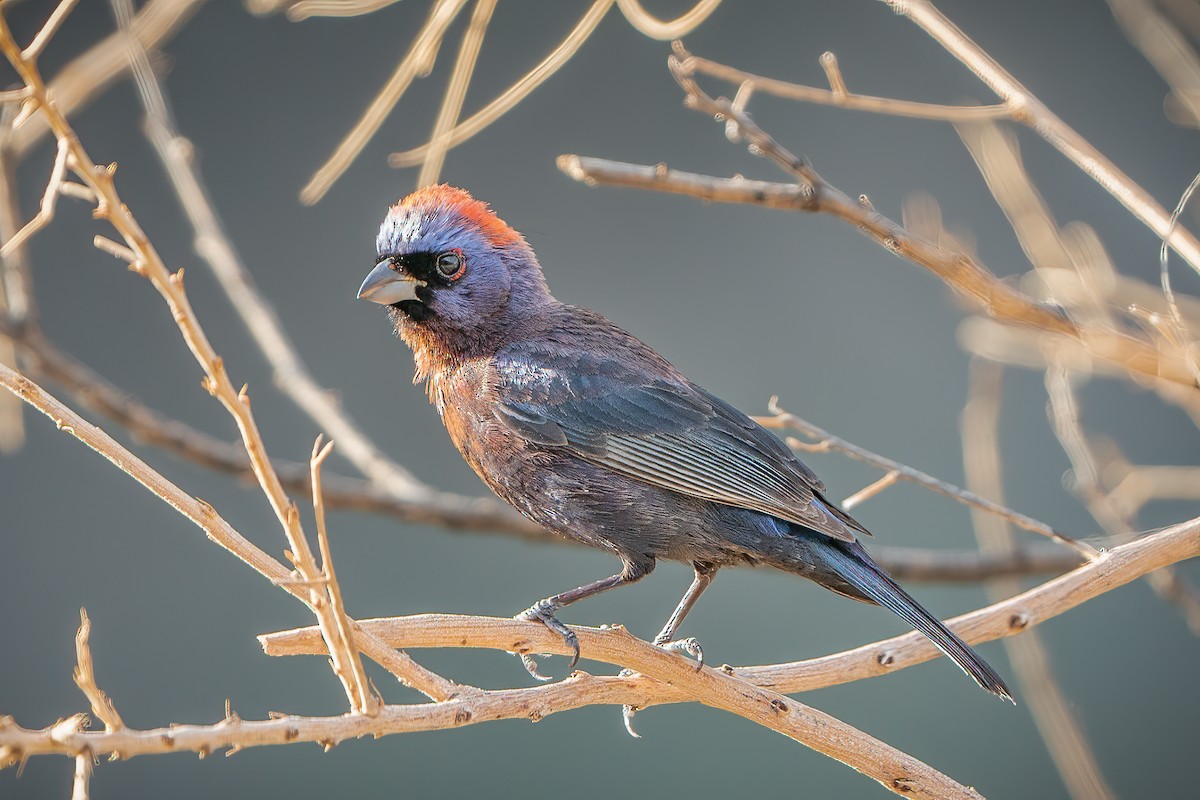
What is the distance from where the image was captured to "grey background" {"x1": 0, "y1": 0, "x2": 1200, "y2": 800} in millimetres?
5918

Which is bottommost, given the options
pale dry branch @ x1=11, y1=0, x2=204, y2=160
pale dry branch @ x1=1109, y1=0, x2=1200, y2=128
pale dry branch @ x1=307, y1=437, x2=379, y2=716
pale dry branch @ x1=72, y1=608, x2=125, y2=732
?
pale dry branch @ x1=72, y1=608, x2=125, y2=732

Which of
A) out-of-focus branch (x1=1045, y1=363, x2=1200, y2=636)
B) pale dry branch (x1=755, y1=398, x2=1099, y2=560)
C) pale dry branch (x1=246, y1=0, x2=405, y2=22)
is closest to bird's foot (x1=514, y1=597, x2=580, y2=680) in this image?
pale dry branch (x1=755, y1=398, x2=1099, y2=560)

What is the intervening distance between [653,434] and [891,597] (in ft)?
2.43

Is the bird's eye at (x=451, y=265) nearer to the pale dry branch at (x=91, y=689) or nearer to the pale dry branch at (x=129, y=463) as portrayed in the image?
the pale dry branch at (x=129, y=463)

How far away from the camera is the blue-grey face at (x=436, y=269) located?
3.22 metres

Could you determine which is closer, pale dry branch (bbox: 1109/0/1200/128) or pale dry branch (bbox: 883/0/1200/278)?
pale dry branch (bbox: 883/0/1200/278)

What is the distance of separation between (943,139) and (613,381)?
14.1ft

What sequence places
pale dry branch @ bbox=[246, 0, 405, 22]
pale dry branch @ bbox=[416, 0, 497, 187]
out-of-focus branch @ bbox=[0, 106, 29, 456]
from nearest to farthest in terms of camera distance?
pale dry branch @ bbox=[416, 0, 497, 187]
pale dry branch @ bbox=[246, 0, 405, 22]
out-of-focus branch @ bbox=[0, 106, 29, 456]

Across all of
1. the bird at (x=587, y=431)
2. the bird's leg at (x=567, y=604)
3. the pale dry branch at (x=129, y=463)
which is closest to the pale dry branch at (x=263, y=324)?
the bird at (x=587, y=431)

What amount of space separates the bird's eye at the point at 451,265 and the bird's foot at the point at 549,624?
99 centimetres

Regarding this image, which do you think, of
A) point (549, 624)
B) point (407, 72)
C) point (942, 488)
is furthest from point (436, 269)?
point (942, 488)

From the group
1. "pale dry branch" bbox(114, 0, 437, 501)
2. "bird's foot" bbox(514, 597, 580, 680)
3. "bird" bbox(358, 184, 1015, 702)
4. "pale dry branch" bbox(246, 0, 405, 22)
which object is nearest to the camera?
"bird's foot" bbox(514, 597, 580, 680)

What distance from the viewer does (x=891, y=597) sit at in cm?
285

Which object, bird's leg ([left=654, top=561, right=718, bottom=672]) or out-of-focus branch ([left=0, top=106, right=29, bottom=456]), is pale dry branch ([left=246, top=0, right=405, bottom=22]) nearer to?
out-of-focus branch ([left=0, top=106, right=29, bottom=456])
